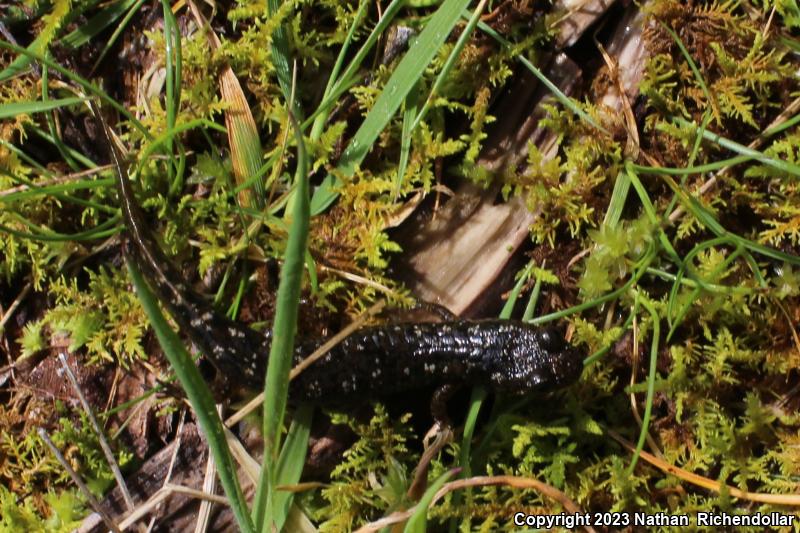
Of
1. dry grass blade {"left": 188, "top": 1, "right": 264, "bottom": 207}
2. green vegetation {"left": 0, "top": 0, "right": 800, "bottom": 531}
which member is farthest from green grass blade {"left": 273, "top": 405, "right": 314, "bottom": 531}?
dry grass blade {"left": 188, "top": 1, "right": 264, "bottom": 207}

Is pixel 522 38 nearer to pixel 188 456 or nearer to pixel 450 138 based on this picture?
pixel 450 138

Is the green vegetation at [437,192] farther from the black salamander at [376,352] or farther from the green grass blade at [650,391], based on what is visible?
the black salamander at [376,352]

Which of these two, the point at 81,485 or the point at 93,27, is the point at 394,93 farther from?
the point at 81,485

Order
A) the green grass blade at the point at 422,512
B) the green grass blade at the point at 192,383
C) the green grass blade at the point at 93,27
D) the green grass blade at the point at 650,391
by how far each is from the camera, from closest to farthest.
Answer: the green grass blade at the point at 192,383 < the green grass blade at the point at 422,512 < the green grass blade at the point at 650,391 < the green grass blade at the point at 93,27

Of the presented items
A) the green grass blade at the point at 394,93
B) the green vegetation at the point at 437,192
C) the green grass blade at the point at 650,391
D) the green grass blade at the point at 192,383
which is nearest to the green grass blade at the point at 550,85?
the green vegetation at the point at 437,192

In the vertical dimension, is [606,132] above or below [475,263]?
above

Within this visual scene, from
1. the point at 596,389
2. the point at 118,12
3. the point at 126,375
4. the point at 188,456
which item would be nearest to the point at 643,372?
the point at 596,389
